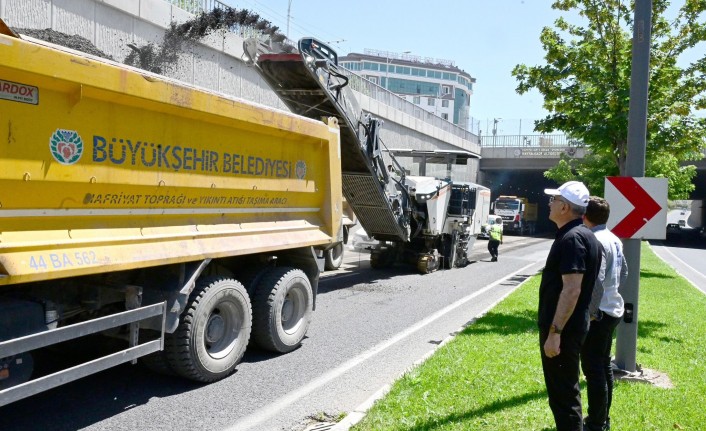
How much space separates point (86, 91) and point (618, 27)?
11.3 m

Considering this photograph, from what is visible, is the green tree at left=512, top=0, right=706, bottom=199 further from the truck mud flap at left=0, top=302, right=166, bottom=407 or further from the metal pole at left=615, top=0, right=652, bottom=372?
the truck mud flap at left=0, top=302, right=166, bottom=407

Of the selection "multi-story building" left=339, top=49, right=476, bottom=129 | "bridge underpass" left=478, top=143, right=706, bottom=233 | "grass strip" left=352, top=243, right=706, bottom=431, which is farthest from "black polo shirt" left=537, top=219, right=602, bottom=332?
"multi-story building" left=339, top=49, right=476, bottom=129

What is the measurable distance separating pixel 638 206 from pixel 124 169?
474 cm

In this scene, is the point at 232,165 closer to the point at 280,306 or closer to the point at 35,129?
the point at 280,306

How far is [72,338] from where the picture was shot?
4422mm

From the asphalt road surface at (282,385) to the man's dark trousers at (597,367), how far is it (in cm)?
197

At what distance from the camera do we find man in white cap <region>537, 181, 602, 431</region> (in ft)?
12.7

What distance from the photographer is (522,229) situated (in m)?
44.3

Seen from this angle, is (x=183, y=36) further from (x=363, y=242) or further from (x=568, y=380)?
(x=568, y=380)

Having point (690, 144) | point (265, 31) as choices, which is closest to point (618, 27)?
point (690, 144)

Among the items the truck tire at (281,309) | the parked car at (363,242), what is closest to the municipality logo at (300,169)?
the truck tire at (281,309)

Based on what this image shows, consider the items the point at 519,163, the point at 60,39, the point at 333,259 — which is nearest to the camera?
the point at 60,39

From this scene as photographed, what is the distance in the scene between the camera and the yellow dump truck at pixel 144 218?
162 inches

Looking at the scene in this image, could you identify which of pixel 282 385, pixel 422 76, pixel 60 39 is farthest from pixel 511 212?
pixel 422 76
